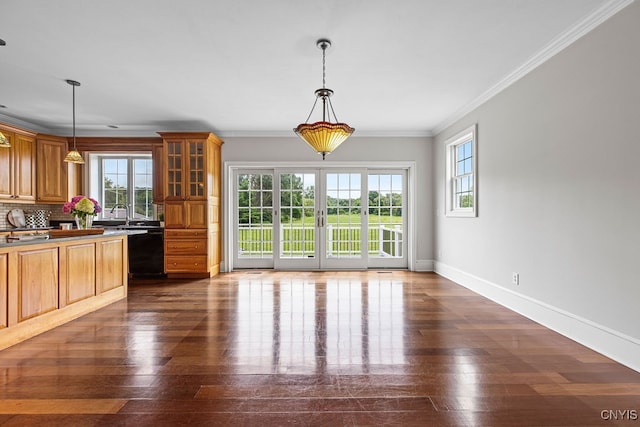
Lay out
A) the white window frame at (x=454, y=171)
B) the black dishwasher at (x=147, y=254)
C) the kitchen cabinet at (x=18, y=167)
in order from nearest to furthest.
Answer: the white window frame at (x=454, y=171)
the kitchen cabinet at (x=18, y=167)
the black dishwasher at (x=147, y=254)

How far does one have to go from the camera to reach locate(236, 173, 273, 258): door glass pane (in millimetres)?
6332

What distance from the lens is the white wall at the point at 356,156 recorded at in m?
6.18

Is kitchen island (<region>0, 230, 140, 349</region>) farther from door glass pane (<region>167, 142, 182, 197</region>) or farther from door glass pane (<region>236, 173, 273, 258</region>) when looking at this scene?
door glass pane (<region>236, 173, 273, 258</region>)

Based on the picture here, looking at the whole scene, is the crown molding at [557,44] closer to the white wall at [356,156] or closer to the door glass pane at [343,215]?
the white wall at [356,156]

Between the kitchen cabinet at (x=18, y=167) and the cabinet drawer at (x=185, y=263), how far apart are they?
2349mm

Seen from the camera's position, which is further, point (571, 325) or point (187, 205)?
point (187, 205)

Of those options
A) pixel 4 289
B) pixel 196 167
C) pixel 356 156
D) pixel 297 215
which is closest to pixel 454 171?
pixel 356 156

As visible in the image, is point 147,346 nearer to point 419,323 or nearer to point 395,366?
point 395,366

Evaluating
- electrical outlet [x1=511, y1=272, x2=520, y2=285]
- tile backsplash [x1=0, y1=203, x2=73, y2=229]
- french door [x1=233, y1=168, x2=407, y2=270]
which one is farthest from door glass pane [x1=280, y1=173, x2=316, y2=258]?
tile backsplash [x1=0, y1=203, x2=73, y2=229]

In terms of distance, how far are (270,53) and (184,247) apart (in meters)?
3.55

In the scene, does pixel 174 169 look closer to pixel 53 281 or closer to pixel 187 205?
pixel 187 205

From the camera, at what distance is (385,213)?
20.9ft

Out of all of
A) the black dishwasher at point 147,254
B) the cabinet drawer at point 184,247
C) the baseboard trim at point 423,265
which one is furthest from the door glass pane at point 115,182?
the baseboard trim at point 423,265

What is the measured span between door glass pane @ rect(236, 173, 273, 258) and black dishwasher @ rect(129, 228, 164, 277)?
1.38m
